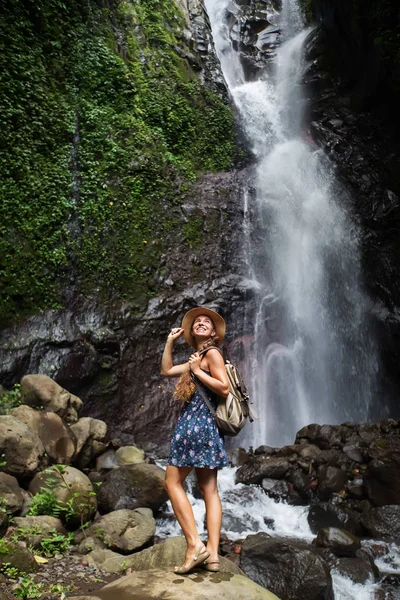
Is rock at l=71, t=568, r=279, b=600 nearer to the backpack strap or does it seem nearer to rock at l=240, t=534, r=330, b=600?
the backpack strap

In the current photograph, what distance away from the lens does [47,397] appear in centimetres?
795

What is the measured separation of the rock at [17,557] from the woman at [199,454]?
154cm

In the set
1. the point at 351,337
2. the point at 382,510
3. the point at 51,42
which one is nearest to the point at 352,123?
the point at 351,337

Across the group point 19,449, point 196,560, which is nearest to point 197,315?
point 196,560

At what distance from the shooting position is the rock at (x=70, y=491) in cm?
564

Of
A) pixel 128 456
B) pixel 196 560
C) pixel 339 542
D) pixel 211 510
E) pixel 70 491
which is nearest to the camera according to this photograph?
pixel 196 560

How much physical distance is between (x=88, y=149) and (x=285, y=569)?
→ 10.8m

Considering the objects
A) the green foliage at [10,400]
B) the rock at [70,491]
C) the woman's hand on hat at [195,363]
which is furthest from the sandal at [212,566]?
the green foliage at [10,400]

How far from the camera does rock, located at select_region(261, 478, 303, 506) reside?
7.78 meters

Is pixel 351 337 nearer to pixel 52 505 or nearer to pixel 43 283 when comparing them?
pixel 43 283

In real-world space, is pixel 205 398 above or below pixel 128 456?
below

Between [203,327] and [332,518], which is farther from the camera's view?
[332,518]

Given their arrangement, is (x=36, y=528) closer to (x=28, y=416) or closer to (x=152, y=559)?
(x=152, y=559)

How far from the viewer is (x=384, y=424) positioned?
9.77 metres
